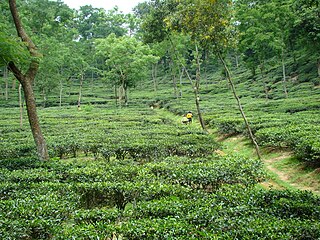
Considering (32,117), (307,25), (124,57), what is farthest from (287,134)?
(124,57)

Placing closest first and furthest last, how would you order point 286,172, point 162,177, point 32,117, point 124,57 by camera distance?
point 162,177 < point 32,117 < point 286,172 < point 124,57

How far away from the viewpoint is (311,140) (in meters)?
10.7

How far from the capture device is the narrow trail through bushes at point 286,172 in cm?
977

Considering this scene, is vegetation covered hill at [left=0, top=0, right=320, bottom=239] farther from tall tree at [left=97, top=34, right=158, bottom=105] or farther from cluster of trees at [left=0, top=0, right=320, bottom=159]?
tall tree at [left=97, top=34, right=158, bottom=105]

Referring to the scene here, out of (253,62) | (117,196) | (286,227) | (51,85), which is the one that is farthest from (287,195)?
(51,85)

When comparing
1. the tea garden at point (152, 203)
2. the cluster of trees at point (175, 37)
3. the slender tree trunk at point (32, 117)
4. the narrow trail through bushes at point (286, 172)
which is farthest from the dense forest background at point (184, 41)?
the narrow trail through bushes at point (286, 172)

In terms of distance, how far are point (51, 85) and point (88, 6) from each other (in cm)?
4844

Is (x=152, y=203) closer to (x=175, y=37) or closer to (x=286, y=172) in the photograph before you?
(x=286, y=172)

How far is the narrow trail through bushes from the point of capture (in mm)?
9766

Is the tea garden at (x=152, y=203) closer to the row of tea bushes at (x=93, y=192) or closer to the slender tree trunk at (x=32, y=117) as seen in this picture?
the row of tea bushes at (x=93, y=192)

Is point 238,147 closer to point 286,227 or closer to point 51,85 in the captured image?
point 286,227

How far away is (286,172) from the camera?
1112 cm

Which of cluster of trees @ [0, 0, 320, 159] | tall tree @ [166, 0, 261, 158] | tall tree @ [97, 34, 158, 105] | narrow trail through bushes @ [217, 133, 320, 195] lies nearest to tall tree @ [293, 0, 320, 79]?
cluster of trees @ [0, 0, 320, 159]

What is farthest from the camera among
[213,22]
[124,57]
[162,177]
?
[124,57]
